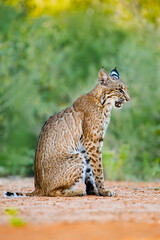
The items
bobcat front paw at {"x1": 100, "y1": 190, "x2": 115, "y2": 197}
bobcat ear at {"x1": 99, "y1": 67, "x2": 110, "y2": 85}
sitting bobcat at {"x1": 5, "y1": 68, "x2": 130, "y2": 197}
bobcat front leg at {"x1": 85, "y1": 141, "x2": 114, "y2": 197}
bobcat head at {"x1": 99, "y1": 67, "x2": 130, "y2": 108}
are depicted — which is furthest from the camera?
bobcat ear at {"x1": 99, "y1": 67, "x2": 110, "y2": 85}

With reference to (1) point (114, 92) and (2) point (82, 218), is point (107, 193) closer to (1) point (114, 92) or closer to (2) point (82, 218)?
(1) point (114, 92)

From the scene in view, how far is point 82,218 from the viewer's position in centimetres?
523

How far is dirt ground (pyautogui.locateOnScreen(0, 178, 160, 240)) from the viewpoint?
13.9 feet

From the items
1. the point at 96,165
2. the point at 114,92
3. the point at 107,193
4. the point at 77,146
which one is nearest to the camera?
the point at 107,193

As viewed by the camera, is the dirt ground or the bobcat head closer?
the dirt ground

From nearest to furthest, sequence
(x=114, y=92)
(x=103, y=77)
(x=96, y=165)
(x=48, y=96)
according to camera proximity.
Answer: (x=96, y=165), (x=114, y=92), (x=103, y=77), (x=48, y=96)

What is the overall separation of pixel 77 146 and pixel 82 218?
3.24 meters

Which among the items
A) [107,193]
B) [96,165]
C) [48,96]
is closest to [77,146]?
[96,165]

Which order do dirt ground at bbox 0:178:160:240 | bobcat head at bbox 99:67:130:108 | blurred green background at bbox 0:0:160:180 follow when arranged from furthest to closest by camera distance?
blurred green background at bbox 0:0:160:180, bobcat head at bbox 99:67:130:108, dirt ground at bbox 0:178:160:240

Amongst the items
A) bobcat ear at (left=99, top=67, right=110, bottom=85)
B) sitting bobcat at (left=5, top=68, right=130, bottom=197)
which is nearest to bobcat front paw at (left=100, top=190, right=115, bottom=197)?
sitting bobcat at (left=5, top=68, right=130, bottom=197)

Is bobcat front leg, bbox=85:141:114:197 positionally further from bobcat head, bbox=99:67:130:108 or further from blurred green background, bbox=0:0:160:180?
blurred green background, bbox=0:0:160:180

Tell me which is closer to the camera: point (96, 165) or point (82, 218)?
point (82, 218)

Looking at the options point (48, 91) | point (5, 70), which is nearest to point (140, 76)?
point (5, 70)

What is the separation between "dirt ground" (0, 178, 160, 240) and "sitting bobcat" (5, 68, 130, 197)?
1.57 feet
